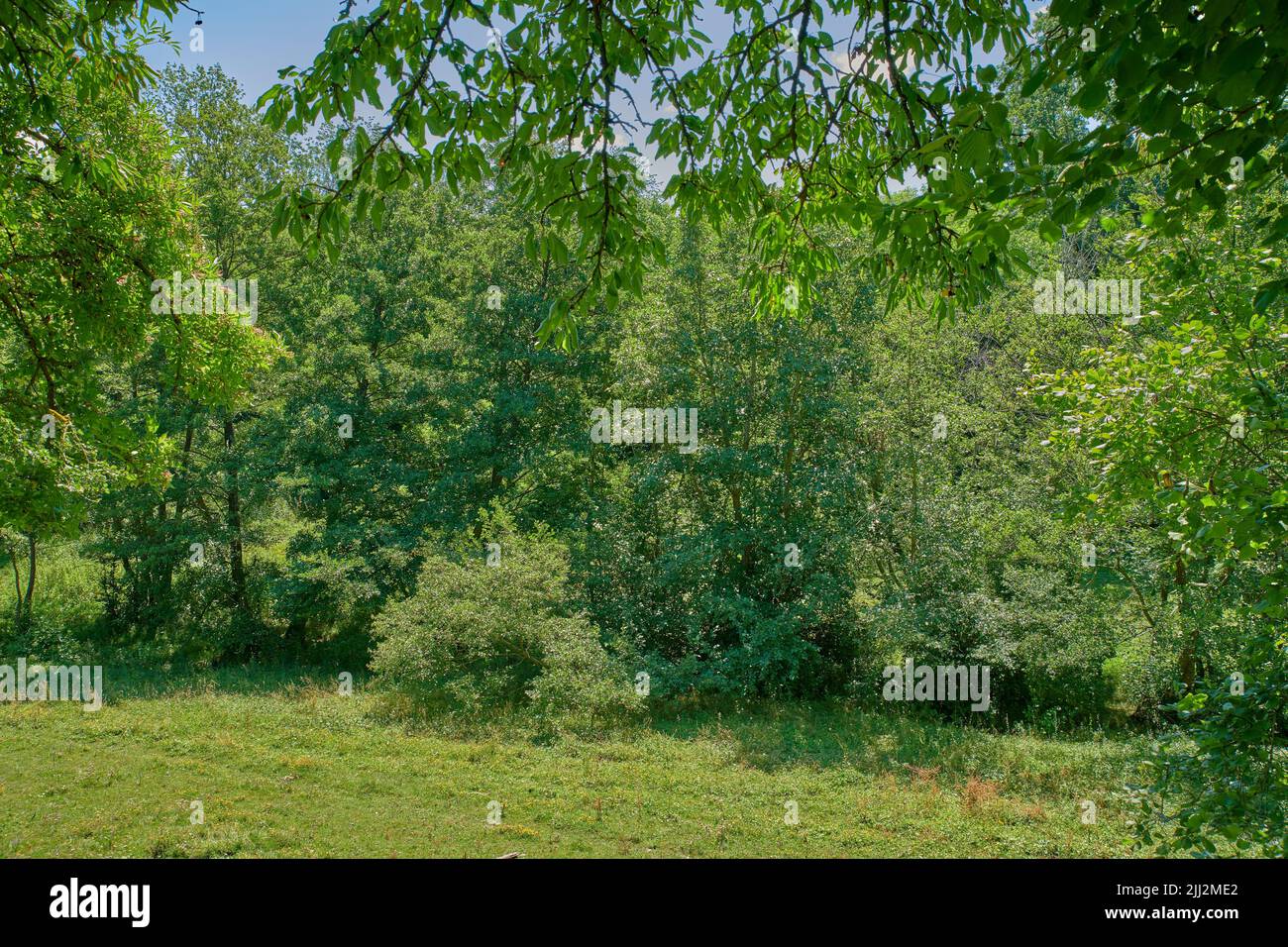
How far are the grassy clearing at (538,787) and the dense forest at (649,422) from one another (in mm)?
1296

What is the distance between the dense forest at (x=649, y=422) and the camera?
3.18 m

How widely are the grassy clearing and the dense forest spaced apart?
1.30m

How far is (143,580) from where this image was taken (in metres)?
19.9

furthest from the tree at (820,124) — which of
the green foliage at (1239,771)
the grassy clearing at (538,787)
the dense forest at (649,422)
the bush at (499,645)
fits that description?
the bush at (499,645)

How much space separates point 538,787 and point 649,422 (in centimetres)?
861

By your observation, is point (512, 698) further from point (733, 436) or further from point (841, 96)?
point (841, 96)

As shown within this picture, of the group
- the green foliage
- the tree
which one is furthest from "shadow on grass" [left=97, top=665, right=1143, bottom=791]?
the tree

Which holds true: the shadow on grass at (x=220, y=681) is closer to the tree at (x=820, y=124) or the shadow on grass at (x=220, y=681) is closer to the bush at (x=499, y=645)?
the bush at (x=499, y=645)

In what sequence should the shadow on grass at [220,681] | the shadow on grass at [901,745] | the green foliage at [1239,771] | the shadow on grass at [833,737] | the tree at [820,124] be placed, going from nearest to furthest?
1. the tree at [820,124]
2. the green foliage at [1239,771]
3. the shadow on grass at [901,745]
4. the shadow on grass at [833,737]
5. the shadow on grass at [220,681]

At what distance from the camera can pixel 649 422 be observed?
16.2m

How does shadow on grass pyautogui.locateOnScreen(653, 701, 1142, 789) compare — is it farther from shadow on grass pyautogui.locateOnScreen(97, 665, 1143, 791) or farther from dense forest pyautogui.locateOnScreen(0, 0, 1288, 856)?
dense forest pyautogui.locateOnScreen(0, 0, 1288, 856)
